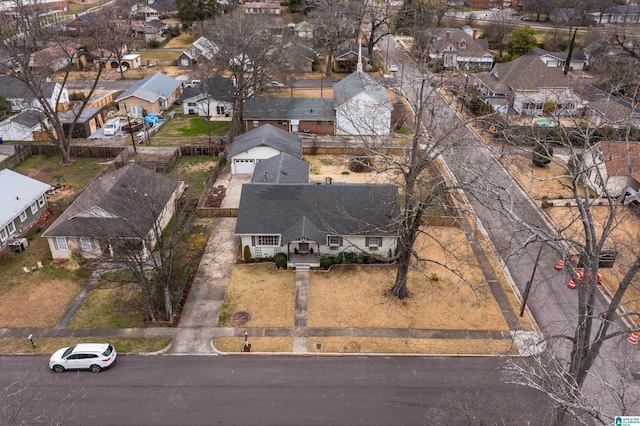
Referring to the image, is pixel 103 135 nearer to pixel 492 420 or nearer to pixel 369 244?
pixel 369 244

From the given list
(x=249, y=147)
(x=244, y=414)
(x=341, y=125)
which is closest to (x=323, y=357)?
(x=244, y=414)

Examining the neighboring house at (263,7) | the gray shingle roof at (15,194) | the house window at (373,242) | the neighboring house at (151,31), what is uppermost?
the neighboring house at (263,7)

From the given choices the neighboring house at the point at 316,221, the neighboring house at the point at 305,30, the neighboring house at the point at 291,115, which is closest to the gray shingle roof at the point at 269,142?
the neighboring house at the point at 291,115

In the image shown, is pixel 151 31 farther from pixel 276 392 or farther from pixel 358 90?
pixel 276 392

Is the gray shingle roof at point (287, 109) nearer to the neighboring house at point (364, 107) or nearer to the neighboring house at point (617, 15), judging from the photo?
the neighboring house at point (364, 107)

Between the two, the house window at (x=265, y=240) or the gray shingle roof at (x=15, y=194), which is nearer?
the house window at (x=265, y=240)

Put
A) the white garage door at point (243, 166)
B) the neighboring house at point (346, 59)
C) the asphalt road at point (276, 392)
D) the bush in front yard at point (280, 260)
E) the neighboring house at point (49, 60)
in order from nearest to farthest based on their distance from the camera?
the asphalt road at point (276, 392) → the bush in front yard at point (280, 260) → the white garage door at point (243, 166) → the neighboring house at point (49, 60) → the neighboring house at point (346, 59)

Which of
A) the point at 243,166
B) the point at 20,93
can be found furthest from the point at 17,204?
the point at 20,93

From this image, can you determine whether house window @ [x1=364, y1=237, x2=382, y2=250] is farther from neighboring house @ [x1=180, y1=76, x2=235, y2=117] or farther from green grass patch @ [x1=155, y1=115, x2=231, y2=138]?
neighboring house @ [x1=180, y1=76, x2=235, y2=117]
